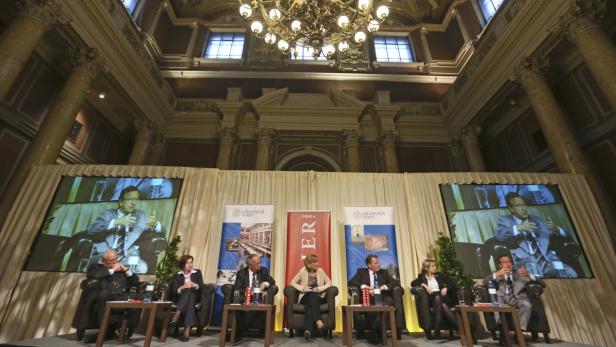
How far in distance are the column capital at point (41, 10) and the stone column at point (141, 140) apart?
3.25 meters

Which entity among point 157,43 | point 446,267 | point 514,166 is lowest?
point 446,267

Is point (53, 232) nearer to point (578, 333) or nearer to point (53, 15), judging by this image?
point (53, 15)

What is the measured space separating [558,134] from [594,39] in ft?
5.05

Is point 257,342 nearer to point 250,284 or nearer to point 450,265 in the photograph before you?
point 250,284

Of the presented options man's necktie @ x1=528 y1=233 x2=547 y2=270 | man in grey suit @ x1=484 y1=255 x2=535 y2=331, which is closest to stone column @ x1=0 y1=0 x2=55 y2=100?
man in grey suit @ x1=484 y1=255 x2=535 y2=331

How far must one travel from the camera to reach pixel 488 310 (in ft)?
9.77

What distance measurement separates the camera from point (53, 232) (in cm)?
444

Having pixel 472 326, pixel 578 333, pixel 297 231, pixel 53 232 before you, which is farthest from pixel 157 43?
pixel 578 333

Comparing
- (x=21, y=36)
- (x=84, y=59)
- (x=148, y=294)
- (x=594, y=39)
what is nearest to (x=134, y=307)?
(x=148, y=294)

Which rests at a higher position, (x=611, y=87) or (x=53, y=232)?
(x=611, y=87)

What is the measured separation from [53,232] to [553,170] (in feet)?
31.4

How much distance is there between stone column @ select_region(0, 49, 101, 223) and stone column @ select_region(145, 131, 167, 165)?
9.07ft

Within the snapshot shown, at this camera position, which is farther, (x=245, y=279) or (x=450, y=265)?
(x=450, y=265)

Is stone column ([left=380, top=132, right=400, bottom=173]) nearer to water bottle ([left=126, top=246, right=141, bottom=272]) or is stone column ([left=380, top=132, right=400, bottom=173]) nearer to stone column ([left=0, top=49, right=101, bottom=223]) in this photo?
water bottle ([left=126, top=246, right=141, bottom=272])
